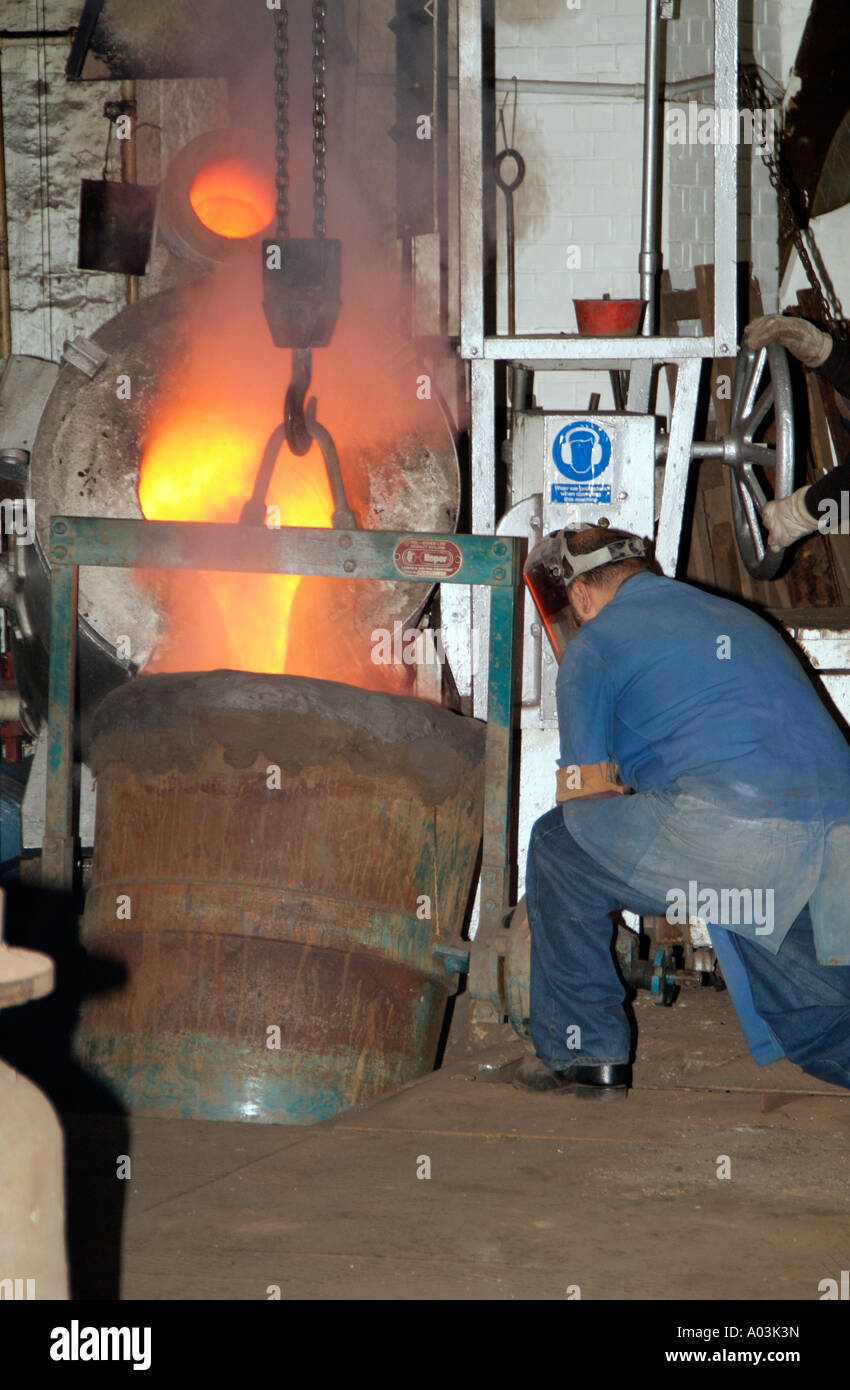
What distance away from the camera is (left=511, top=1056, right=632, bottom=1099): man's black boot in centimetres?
303

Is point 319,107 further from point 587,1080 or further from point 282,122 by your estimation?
point 587,1080

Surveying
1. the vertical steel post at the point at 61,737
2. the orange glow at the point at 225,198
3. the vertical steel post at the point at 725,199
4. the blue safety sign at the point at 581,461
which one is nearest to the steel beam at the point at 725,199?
the vertical steel post at the point at 725,199

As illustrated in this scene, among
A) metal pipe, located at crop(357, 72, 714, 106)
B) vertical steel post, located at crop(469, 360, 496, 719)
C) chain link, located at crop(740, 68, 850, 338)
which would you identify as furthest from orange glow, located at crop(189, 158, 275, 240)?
chain link, located at crop(740, 68, 850, 338)

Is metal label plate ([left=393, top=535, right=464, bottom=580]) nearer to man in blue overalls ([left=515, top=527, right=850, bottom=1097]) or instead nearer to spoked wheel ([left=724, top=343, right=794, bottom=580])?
man in blue overalls ([left=515, top=527, right=850, bottom=1097])

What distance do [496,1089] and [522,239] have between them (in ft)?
14.4

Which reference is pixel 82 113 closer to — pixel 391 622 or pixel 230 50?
pixel 230 50

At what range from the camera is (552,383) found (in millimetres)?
6336

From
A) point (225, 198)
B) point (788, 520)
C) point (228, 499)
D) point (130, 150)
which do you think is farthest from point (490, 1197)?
point (130, 150)

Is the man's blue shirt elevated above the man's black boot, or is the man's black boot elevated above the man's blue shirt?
the man's blue shirt

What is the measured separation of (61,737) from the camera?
11.2 feet

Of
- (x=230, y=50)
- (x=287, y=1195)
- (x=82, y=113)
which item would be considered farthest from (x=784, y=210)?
(x=287, y=1195)

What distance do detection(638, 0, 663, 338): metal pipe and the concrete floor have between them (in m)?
2.17

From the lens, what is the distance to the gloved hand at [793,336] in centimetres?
375

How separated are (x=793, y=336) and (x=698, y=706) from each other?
1.37 m
